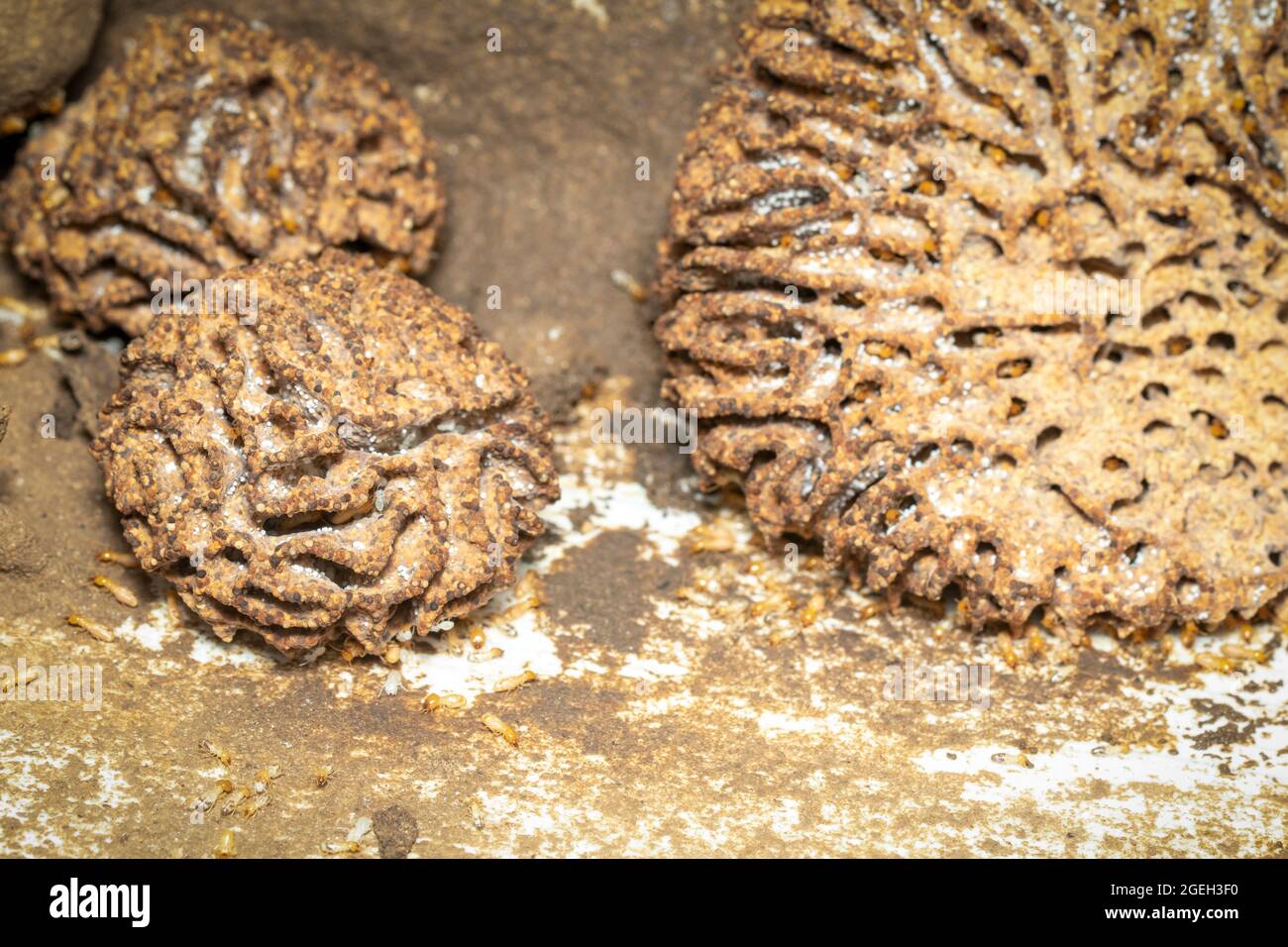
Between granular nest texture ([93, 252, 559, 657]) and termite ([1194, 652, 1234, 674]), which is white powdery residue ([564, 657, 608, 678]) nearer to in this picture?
granular nest texture ([93, 252, 559, 657])

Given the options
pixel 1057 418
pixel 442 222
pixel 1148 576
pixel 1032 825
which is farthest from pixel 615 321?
pixel 1032 825

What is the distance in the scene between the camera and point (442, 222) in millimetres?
5520

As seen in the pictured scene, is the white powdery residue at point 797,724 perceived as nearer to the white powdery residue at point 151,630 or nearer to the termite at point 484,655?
the termite at point 484,655

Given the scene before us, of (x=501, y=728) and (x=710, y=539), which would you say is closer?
(x=501, y=728)

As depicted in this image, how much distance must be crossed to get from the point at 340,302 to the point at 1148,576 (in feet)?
7.94

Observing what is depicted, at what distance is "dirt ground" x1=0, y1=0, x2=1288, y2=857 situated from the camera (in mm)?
3561

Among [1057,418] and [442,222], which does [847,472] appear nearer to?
[1057,418]

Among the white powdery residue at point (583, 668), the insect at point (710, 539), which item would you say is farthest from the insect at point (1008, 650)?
the white powdery residue at point (583, 668)
